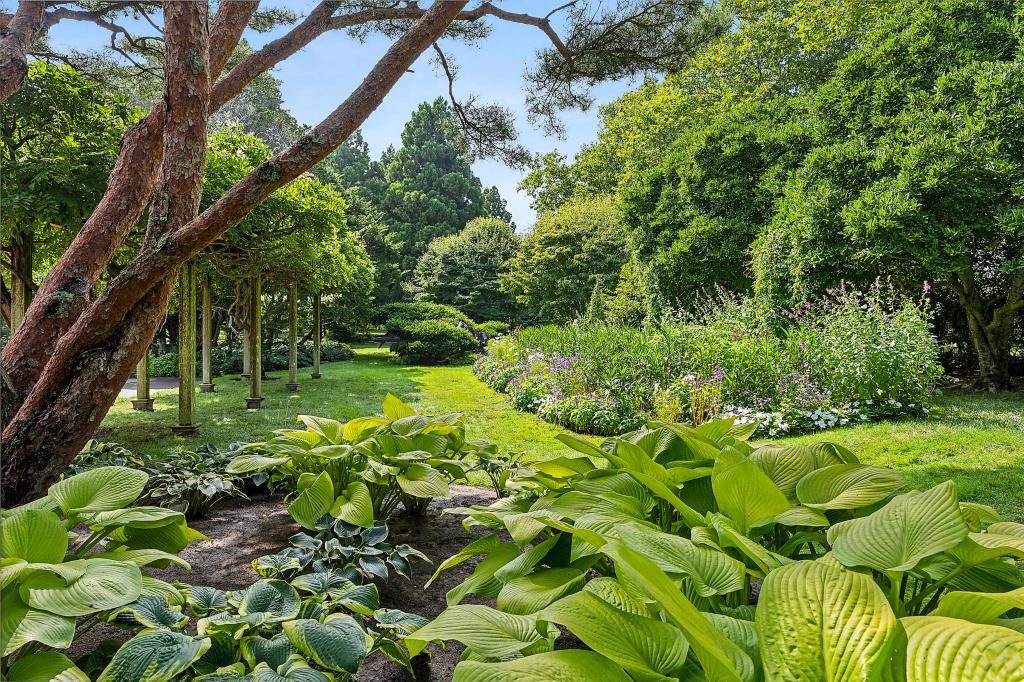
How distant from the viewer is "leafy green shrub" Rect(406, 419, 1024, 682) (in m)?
0.69

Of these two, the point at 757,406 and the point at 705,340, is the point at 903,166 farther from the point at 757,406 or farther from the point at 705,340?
the point at 757,406

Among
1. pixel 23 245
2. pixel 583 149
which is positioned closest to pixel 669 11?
pixel 23 245

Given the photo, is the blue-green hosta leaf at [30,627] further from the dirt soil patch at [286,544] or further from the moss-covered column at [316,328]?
the moss-covered column at [316,328]

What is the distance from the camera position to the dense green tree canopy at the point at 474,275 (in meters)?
20.9

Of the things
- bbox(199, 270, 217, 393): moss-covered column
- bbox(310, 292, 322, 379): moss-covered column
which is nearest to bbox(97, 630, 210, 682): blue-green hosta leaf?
bbox(199, 270, 217, 393): moss-covered column

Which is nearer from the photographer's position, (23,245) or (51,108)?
(51,108)

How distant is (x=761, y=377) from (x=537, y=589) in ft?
→ 17.2

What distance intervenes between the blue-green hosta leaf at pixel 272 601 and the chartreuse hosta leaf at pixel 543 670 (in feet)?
2.01

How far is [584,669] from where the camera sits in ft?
2.53

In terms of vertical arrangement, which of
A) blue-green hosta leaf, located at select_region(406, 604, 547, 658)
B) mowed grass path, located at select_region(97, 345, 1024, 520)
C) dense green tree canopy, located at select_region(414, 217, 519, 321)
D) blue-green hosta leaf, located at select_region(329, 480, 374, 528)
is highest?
dense green tree canopy, located at select_region(414, 217, 519, 321)

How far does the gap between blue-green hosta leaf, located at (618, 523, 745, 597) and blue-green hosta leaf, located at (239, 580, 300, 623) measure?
2.50ft

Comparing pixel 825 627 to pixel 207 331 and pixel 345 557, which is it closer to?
pixel 345 557

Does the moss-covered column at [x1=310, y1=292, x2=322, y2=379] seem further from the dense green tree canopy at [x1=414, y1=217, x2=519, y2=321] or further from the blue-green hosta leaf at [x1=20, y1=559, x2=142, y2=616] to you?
the dense green tree canopy at [x1=414, y1=217, x2=519, y2=321]

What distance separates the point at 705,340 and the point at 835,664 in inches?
231
